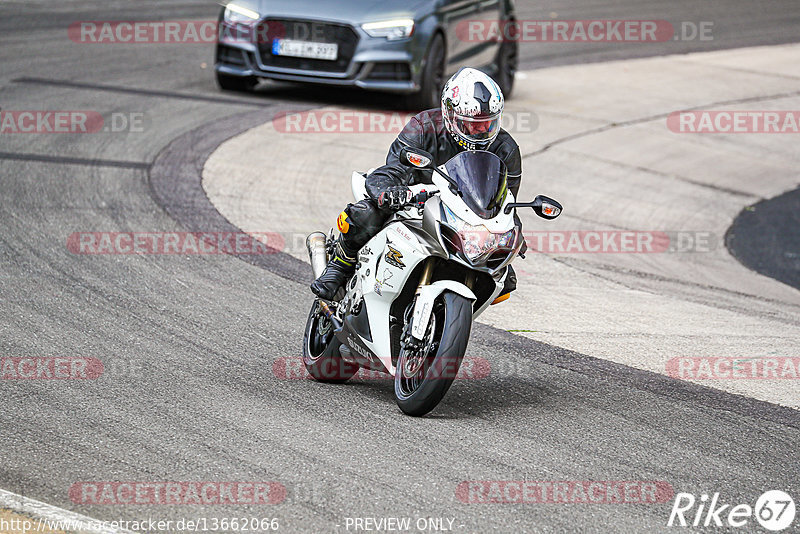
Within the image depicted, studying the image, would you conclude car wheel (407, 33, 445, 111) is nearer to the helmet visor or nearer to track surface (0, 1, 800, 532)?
track surface (0, 1, 800, 532)

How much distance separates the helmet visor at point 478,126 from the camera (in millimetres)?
5500

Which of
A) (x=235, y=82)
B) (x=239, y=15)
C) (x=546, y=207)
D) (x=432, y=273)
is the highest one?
(x=239, y=15)

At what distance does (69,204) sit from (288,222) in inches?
72.5

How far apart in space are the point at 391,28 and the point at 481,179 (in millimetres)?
8470

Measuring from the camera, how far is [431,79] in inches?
551

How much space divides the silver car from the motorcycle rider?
296 inches

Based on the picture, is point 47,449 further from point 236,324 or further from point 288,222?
point 288,222

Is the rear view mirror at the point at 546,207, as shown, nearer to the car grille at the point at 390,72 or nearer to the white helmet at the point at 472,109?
the white helmet at the point at 472,109
